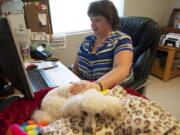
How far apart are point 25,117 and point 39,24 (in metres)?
1.48

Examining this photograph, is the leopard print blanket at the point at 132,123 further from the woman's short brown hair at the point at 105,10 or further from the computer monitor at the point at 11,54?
the woman's short brown hair at the point at 105,10

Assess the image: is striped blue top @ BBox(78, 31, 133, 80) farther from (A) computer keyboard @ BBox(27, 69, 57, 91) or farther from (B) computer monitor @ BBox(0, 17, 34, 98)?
(B) computer monitor @ BBox(0, 17, 34, 98)

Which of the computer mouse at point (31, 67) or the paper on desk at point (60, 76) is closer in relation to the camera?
the paper on desk at point (60, 76)

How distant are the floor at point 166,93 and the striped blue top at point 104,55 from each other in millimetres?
1080

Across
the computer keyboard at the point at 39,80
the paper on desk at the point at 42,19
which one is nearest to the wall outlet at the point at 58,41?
the paper on desk at the point at 42,19

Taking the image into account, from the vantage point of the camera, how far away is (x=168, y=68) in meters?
2.81

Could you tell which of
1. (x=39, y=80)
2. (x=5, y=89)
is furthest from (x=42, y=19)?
(x=5, y=89)

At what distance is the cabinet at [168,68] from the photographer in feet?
8.97

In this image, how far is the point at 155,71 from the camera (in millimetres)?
3018

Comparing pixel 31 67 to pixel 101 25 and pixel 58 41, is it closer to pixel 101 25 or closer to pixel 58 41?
pixel 101 25

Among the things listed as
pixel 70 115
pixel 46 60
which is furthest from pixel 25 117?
pixel 46 60

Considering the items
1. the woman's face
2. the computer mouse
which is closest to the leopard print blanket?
the woman's face

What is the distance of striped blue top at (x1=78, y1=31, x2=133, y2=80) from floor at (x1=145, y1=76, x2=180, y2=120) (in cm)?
108

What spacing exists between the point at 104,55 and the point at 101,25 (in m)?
0.21
